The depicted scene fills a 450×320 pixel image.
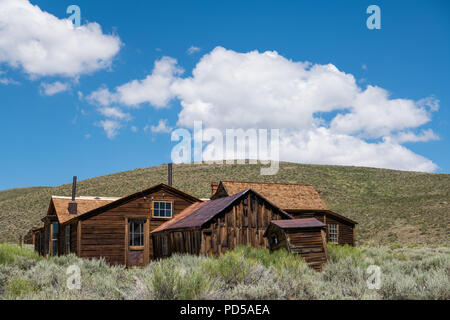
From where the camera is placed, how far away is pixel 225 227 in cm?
1928

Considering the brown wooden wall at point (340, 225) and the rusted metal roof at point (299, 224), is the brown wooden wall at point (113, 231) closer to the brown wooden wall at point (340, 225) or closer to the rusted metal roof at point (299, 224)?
the rusted metal roof at point (299, 224)

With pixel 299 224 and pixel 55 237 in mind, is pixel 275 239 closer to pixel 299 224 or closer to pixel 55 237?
pixel 299 224

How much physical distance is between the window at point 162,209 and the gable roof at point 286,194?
5178mm

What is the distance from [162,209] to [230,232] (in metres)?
6.18

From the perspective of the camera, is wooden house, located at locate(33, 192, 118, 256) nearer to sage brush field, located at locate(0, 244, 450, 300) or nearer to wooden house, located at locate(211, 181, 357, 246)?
wooden house, located at locate(211, 181, 357, 246)

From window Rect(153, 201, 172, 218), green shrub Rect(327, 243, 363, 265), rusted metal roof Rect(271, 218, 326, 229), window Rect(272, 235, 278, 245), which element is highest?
window Rect(153, 201, 172, 218)

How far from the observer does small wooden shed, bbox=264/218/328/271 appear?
617 inches

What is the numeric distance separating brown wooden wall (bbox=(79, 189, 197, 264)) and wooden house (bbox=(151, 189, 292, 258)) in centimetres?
234

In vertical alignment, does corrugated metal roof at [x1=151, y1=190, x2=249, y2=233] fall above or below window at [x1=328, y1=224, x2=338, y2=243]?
above

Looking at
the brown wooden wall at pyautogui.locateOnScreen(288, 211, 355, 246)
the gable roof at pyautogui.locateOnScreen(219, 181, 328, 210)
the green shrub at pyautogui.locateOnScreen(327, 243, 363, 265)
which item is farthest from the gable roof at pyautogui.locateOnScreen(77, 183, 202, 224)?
the green shrub at pyautogui.locateOnScreen(327, 243, 363, 265)

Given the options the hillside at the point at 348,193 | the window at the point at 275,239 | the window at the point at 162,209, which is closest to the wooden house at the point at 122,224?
the window at the point at 162,209

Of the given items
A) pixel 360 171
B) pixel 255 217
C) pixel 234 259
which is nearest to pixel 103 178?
pixel 360 171

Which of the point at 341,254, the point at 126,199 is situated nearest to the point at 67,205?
the point at 126,199
